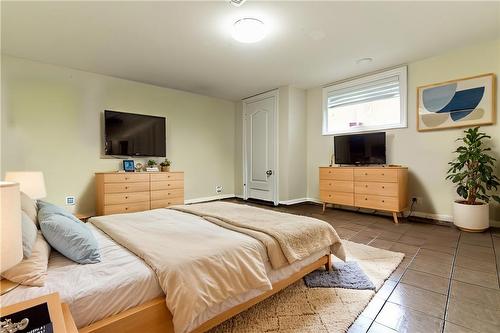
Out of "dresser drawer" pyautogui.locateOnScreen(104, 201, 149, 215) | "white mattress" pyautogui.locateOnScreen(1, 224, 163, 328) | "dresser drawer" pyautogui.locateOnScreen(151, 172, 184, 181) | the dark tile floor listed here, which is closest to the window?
the dark tile floor

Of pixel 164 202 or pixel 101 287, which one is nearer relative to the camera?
pixel 101 287

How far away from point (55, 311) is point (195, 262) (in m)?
0.54

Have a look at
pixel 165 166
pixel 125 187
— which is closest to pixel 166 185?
pixel 165 166

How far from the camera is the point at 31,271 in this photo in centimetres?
97

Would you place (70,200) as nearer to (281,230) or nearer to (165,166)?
(165,166)

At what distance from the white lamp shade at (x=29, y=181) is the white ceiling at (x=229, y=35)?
1626 millimetres

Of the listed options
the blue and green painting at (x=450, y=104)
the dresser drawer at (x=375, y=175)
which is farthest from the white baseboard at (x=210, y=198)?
the blue and green painting at (x=450, y=104)

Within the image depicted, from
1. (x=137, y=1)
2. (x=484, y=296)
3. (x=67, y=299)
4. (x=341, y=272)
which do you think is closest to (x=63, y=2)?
(x=137, y=1)

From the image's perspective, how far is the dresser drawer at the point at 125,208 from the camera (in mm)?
3629

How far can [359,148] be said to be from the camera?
4152 millimetres

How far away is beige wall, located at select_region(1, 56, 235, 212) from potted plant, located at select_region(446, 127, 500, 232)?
4469 mm

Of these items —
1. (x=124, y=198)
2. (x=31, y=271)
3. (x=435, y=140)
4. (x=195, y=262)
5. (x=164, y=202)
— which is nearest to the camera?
(x=31, y=271)

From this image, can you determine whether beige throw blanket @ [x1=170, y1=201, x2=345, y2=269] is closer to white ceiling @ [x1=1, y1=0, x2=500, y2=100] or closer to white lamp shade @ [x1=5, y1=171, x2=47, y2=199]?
white lamp shade @ [x1=5, y1=171, x2=47, y2=199]

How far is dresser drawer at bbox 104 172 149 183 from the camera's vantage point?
3.65 m
